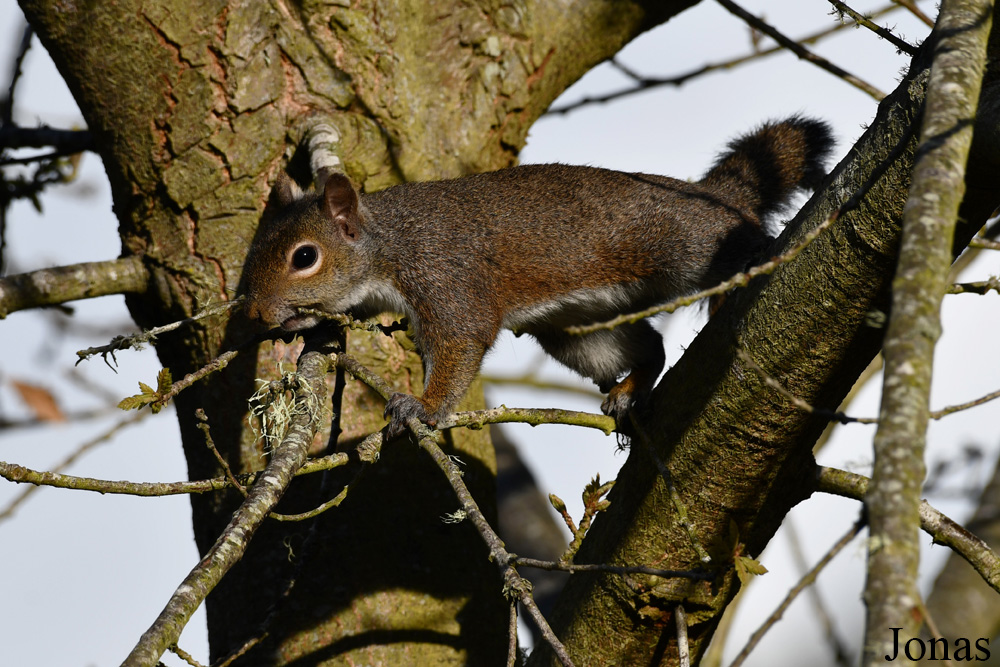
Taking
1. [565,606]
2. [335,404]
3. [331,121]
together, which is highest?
[331,121]

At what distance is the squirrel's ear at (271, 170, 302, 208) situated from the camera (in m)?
3.01

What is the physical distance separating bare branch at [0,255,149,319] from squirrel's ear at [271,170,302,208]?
472mm

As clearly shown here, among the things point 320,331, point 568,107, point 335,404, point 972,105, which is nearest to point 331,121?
point 320,331

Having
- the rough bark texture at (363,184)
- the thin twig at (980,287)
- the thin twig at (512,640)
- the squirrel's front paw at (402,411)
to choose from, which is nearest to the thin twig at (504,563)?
the thin twig at (512,640)

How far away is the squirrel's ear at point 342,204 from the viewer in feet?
10.1

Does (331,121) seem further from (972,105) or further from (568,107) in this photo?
(972,105)

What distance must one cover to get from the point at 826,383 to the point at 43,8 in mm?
2424

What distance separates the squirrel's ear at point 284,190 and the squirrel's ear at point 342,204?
103 millimetres

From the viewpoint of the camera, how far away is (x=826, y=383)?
199 centimetres

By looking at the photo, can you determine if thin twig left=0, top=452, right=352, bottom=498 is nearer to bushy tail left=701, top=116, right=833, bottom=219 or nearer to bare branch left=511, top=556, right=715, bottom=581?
bare branch left=511, top=556, right=715, bottom=581

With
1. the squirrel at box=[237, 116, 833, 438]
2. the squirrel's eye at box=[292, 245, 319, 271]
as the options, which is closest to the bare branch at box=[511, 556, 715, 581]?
the squirrel at box=[237, 116, 833, 438]

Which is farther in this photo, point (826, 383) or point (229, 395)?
point (229, 395)

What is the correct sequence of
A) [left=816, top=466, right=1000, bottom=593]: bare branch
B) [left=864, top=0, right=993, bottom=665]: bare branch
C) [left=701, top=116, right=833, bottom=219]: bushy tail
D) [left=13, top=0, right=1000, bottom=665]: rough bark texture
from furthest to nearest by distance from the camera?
[left=701, top=116, right=833, bottom=219]: bushy tail, [left=13, top=0, right=1000, bottom=665]: rough bark texture, [left=816, top=466, right=1000, bottom=593]: bare branch, [left=864, top=0, right=993, bottom=665]: bare branch

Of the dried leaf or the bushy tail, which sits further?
the bushy tail
